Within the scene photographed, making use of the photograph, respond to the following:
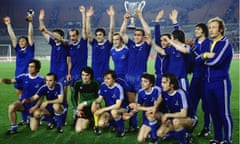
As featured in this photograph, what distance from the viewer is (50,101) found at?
525 centimetres

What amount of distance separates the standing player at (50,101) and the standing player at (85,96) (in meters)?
0.26

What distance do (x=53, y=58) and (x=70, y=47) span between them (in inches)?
14.3

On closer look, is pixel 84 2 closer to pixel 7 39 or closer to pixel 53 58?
pixel 7 39

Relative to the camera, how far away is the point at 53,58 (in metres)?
6.00

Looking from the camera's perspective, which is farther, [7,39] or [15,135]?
[7,39]

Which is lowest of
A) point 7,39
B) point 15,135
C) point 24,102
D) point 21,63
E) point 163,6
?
point 15,135

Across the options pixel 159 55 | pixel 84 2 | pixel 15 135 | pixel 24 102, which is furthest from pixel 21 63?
pixel 84 2

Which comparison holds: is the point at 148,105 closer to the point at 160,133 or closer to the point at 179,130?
the point at 160,133

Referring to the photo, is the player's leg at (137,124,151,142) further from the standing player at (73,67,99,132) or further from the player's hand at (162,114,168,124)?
the standing player at (73,67,99,132)

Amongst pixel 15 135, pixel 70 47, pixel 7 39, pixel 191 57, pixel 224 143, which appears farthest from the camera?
pixel 7 39

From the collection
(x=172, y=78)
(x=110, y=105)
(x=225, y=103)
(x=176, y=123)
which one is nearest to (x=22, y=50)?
(x=110, y=105)

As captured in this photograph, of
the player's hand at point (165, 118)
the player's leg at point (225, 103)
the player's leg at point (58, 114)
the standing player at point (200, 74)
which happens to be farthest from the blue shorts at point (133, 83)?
the player's leg at point (225, 103)

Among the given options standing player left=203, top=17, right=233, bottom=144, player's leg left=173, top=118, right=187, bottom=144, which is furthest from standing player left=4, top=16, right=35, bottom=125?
standing player left=203, top=17, right=233, bottom=144

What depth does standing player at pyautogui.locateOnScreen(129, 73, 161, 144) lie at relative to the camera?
4402 mm
